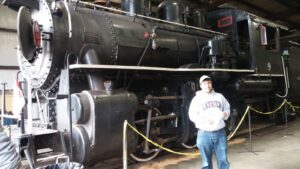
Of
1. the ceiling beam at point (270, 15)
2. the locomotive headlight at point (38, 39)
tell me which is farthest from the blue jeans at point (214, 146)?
the ceiling beam at point (270, 15)

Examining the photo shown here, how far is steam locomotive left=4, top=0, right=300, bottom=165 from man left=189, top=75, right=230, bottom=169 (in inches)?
32.0

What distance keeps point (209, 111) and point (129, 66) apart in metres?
1.16

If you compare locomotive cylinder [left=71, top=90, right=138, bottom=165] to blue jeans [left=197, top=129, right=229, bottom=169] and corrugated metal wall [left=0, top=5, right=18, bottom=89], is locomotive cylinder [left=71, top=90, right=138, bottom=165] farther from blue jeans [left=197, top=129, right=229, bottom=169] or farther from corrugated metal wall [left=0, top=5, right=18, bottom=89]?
corrugated metal wall [left=0, top=5, right=18, bottom=89]

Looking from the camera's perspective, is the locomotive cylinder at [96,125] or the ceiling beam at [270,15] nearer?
the locomotive cylinder at [96,125]

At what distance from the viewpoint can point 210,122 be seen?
3633mm

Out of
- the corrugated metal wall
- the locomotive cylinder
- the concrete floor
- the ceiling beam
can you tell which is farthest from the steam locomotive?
the corrugated metal wall

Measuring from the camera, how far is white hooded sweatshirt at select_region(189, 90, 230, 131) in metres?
3.64

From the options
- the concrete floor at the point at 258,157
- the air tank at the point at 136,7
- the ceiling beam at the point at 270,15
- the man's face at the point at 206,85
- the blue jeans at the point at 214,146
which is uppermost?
the ceiling beam at the point at 270,15

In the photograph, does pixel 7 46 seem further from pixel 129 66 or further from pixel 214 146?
pixel 214 146

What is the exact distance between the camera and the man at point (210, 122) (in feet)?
12.0

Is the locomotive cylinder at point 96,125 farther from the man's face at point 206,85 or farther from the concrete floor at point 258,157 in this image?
the concrete floor at point 258,157

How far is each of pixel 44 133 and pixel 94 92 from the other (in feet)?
2.34

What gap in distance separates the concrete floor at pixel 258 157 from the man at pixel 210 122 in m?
0.97

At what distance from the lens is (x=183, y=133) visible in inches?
205
